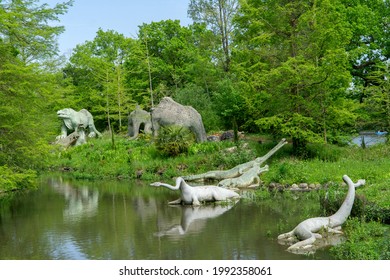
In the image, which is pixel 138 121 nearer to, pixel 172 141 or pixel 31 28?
pixel 172 141

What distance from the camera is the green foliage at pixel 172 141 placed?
20306 mm

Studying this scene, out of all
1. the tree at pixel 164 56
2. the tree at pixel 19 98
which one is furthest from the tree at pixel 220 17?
the tree at pixel 19 98

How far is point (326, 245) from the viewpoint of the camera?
828cm

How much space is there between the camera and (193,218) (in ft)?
36.3

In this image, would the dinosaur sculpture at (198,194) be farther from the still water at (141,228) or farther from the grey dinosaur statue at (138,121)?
the grey dinosaur statue at (138,121)

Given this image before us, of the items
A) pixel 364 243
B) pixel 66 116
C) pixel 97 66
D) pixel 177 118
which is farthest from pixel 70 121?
pixel 364 243

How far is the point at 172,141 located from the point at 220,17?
14200 mm

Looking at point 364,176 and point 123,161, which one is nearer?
point 364,176

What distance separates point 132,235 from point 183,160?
32.7ft

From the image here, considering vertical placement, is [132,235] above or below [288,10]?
below

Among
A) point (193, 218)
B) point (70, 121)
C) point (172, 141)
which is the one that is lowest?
point (193, 218)

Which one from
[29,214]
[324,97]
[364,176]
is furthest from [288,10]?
[29,214]
